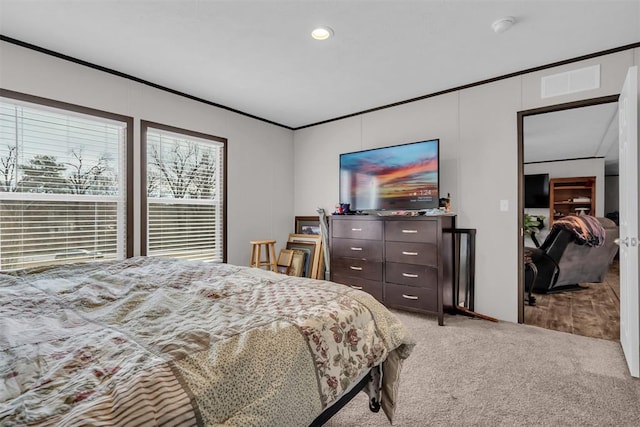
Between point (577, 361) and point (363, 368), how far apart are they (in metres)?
2.11

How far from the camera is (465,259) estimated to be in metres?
3.51

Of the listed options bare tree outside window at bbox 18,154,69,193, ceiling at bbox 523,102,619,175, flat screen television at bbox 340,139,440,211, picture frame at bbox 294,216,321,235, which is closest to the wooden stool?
picture frame at bbox 294,216,321,235

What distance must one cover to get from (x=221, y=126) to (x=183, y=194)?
1017 mm

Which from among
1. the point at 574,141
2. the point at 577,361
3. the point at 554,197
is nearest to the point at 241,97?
the point at 577,361

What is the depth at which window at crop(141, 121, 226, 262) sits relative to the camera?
346 centimetres

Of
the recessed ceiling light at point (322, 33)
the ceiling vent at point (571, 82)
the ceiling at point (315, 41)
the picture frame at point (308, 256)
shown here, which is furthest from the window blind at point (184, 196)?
the ceiling vent at point (571, 82)

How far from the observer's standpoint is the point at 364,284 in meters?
3.66

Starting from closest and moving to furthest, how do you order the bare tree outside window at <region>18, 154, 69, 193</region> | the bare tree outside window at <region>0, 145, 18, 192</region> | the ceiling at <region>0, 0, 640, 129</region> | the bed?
1. the bed
2. the ceiling at <region>0, 0, 640, 129</region>
3. the bare tree outside window at <region>0, 145, 18, 192</region>
4. the bare tree outside window at <region>18, 154, 69, 193</region>

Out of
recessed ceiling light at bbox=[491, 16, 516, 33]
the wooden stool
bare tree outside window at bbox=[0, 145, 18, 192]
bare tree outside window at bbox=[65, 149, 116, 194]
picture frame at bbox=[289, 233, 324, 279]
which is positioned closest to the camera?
recessed ceiling light at bbox=[491, 16, 516, 33]

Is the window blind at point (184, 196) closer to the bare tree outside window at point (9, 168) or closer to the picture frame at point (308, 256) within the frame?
the bare tree outside window at point (9, 168)

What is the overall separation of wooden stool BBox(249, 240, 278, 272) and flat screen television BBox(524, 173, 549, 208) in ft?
21.5

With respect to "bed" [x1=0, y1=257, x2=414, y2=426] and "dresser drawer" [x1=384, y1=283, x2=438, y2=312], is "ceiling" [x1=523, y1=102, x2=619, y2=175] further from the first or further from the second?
"bed" [x1=0, y1=257, x2=414, y2=426]

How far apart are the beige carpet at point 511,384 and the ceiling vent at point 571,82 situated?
2230mm

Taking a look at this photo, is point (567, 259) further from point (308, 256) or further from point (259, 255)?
point (259, 255)
